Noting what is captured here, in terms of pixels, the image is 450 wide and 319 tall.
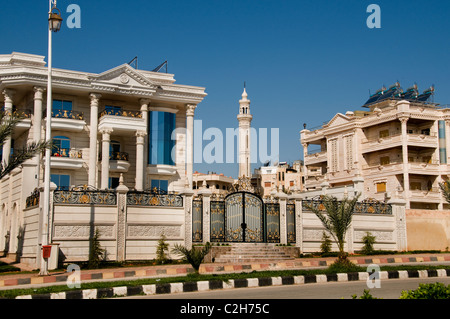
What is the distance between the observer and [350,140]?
46250 mm

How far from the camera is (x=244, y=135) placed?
2918 inches

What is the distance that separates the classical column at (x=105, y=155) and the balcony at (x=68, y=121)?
1.37m

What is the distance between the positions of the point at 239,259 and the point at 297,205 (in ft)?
15.0

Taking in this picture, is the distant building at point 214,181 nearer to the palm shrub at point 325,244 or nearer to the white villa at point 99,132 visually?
the white villa at point 99,132

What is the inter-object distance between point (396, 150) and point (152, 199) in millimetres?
27176

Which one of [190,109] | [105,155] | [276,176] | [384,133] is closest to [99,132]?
[105,155]

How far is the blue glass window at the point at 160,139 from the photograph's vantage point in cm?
3212

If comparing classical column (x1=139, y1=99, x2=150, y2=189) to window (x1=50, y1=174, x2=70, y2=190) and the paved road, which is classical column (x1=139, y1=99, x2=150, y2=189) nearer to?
window (x1=50, y1=174, x2=70, y2=190)

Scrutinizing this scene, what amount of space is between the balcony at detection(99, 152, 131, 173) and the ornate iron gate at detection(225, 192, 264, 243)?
10019 mm

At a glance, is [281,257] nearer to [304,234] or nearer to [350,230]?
[304,234]

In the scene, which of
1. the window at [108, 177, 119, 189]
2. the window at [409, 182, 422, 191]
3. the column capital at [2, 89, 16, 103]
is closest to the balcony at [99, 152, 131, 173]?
the window at [108, 177, 119, 189]

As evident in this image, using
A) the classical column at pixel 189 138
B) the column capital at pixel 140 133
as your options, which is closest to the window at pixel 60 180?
the column capital at pixel 140 133

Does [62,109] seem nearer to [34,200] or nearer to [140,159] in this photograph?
[140,159]

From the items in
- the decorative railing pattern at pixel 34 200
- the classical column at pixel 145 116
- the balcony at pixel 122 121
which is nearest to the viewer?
the decorative railing pattern at pixel 34 200
